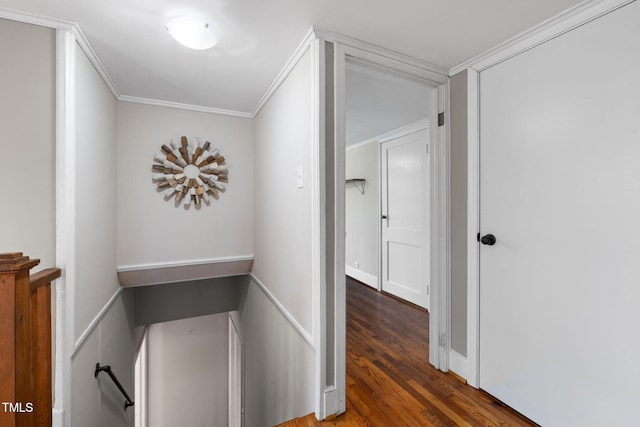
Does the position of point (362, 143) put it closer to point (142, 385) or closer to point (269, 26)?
point (269, 26)

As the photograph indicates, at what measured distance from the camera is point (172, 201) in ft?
8.82

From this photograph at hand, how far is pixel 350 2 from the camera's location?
1.30 metres

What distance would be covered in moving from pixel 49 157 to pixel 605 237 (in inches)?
105

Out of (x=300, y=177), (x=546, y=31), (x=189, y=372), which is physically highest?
(x=546, y=31)

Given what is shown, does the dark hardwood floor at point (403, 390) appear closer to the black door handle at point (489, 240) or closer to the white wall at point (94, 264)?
the black door handle at point (489, 240)

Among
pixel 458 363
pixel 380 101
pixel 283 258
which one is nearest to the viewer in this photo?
pixel 458 363

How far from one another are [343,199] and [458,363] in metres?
1.39

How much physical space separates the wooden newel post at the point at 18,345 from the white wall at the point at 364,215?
11.3ft

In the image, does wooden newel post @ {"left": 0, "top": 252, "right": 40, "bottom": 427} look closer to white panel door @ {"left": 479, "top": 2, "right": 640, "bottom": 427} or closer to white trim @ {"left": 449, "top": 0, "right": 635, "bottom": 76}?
white panel door @ {"left": 479, "top": 2, "right": 640, "bottom": 427}

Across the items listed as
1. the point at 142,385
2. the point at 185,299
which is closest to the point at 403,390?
the point at 185,299

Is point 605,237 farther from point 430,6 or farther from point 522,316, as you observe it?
point 430,6

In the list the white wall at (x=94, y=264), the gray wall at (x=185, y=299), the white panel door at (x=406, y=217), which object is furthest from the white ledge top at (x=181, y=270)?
the white panel door at (x=406, y=217)

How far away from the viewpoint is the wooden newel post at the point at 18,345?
0.87 meters

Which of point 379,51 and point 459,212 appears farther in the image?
point 459,212
